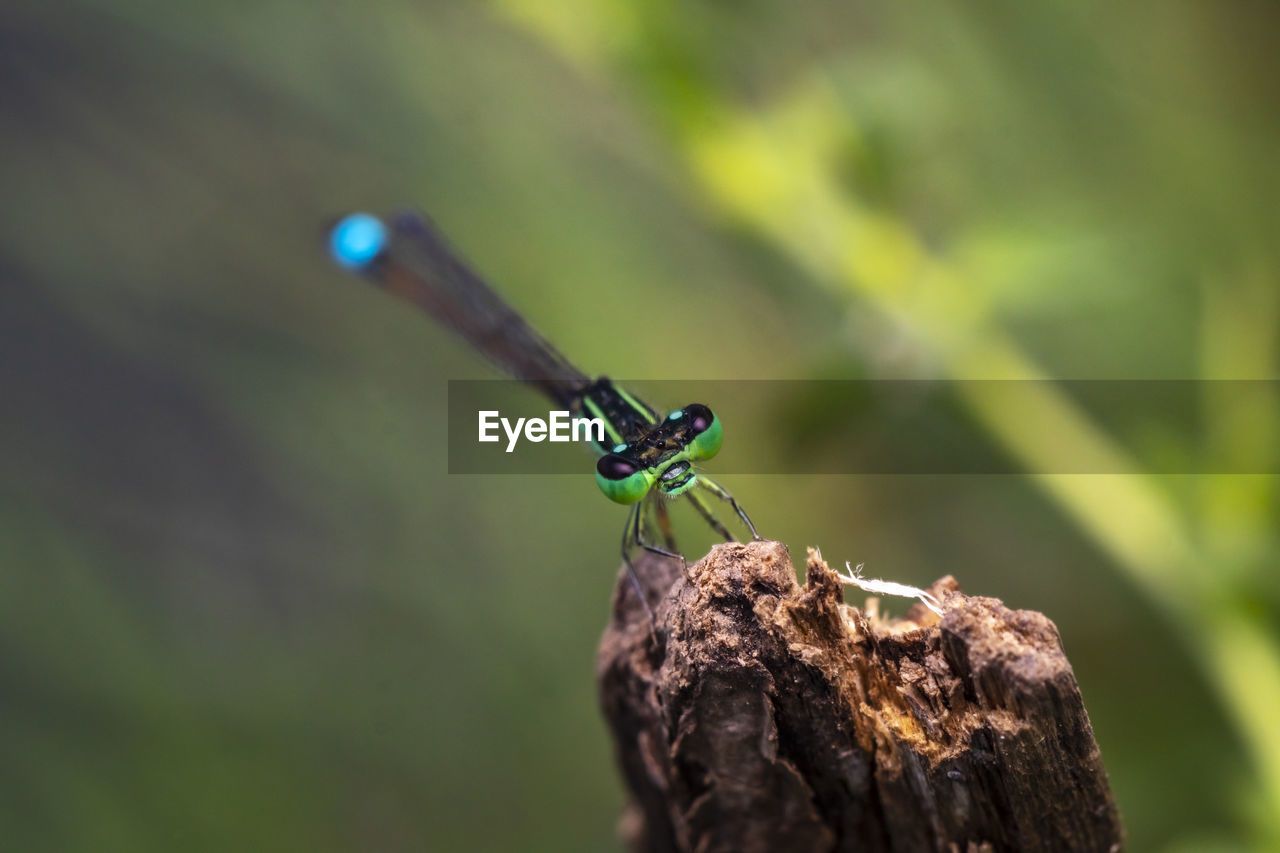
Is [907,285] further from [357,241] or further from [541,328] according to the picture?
[357,241]

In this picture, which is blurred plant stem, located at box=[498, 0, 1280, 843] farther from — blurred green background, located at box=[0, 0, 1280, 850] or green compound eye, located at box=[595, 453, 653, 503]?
green compound eye, located at box=[595, 453, 653, 503]

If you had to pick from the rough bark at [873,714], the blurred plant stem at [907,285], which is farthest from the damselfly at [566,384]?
the blurred plant stem at [907,285]

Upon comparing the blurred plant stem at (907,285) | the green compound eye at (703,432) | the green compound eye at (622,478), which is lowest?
the green compound eye at (622,478)

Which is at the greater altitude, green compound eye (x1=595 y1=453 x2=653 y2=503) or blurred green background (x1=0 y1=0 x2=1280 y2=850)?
blurred green background (x1=0 y1=0 x2=1280 y2=850)

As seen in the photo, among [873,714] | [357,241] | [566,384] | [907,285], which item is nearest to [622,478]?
[873,714]

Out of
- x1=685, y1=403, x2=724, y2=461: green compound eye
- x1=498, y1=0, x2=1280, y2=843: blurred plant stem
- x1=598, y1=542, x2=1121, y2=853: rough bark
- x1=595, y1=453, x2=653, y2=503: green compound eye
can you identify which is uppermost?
x1=498, y1=0, x2=1280, y2=843: blurred plant stem

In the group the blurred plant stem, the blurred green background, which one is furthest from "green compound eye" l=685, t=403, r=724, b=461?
the blurred plant stem

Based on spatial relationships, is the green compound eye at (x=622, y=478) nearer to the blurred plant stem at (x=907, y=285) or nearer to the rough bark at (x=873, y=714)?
the rough bark at (x=873, y=714)
